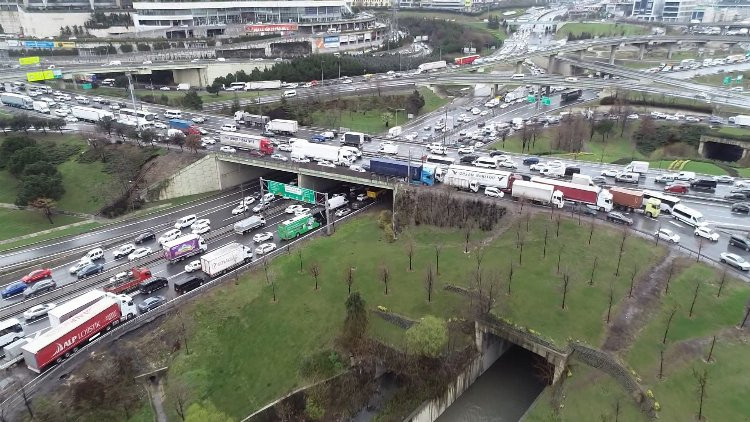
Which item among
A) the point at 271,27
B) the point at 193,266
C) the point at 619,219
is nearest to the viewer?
the point at 193,266

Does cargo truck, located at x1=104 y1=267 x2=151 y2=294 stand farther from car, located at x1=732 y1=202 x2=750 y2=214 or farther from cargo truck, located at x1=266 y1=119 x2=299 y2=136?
car, located at x1=732 y1=202 x2=750 y2=214

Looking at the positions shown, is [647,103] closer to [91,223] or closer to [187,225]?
[187,225]

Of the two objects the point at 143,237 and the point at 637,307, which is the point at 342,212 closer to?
the point at 143,237

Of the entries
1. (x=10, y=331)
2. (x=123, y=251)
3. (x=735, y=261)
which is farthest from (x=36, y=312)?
(x=735, y=261)

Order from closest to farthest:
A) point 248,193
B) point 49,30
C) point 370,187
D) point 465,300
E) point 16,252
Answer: point 465,300
point 16,252
point 370,187
point 248,193
point 49,30

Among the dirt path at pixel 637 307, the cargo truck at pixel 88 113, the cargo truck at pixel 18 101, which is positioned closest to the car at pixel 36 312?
the dirt path at pixel 637 307

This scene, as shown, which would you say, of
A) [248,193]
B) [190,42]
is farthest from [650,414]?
[190,42]
